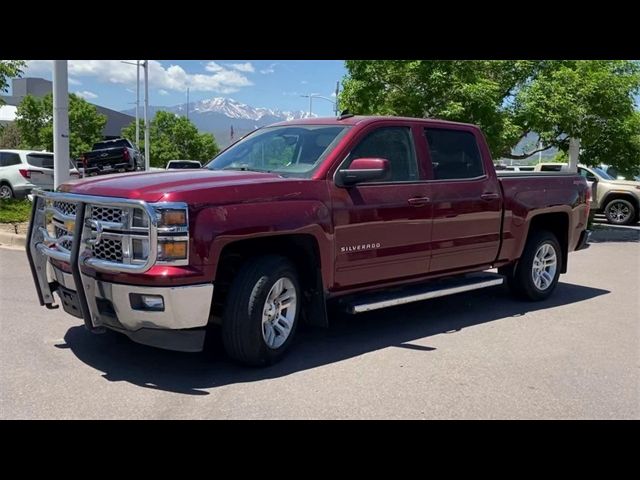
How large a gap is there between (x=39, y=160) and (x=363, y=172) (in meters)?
15.7

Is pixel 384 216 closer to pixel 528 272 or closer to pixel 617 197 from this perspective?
pixel 528 272

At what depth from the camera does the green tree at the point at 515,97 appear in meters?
12.7

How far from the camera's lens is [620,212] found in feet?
58.2

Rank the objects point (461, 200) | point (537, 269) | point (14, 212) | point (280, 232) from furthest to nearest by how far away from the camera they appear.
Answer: point (14, 212) < point (537, 269) < point (461, 200) < point (280, 232)

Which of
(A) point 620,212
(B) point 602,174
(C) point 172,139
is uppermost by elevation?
(C) point 172,139

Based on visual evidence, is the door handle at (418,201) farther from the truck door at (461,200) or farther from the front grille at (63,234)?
the front grille at (63,234)

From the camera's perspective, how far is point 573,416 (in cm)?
416

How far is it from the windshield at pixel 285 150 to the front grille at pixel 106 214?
1504 millimetres

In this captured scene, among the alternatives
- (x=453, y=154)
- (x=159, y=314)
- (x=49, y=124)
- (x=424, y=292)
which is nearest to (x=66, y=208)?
(x=159, y=314)

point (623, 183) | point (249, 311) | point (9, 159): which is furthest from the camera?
point (9, 159)

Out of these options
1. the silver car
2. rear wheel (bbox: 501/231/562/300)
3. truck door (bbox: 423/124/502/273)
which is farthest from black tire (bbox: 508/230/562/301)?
the silver car

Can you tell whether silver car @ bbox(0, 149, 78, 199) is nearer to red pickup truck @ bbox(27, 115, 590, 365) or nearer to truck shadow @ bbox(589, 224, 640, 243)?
red pickup truck @ bbox(27, 115, 590, 365)

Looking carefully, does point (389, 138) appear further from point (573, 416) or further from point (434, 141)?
point (573, 416)

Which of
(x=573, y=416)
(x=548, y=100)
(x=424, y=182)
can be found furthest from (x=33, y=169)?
(x=573, y=416)
